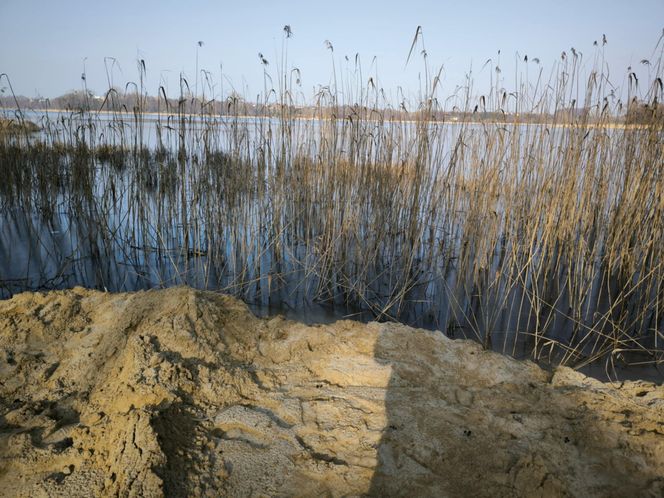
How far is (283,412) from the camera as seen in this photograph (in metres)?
→ 1.37

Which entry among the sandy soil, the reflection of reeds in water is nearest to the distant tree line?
the reflection of reeds in water

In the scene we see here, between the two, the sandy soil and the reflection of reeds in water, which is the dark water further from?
the sandy soil

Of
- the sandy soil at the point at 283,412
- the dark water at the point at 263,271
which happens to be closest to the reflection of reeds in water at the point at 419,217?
the dark water at the point at 263,271

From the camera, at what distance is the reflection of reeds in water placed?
8.14 feet

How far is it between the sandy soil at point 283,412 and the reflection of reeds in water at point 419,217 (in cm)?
90

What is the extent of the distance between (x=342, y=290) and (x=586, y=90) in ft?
6.24

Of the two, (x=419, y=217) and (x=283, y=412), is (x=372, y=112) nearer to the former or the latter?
(x=419, y=217)

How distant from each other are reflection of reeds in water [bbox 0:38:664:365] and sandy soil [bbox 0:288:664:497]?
898mm

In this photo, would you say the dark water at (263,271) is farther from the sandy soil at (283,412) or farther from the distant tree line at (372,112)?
the sandy soil at (283,412)

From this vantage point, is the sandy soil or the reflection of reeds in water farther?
the reflection of reeds in water

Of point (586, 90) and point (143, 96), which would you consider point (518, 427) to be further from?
point (143, 96)

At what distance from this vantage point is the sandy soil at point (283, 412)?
114 cm

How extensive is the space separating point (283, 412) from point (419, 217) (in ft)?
6.25

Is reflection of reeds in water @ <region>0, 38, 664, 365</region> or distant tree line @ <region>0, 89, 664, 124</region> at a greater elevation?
distant tree line @ <region>0, 89, 664, 124</region>
